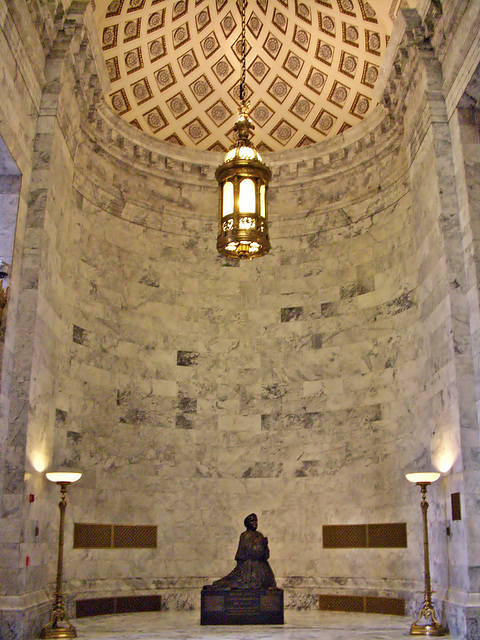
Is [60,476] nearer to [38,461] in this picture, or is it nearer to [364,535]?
[38,461]

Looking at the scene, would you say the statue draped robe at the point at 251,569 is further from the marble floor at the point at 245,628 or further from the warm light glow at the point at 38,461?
the warm light glow at the point at 38,461

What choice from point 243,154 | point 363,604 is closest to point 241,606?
point 363,604

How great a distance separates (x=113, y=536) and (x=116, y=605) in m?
1.09

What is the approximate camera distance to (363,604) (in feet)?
38.5

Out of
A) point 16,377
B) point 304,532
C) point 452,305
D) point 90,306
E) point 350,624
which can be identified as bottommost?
point 350,624

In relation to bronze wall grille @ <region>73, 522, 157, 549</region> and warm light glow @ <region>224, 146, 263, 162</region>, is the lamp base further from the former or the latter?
warm light glow @ <region>224, 146, 263, 162</region>

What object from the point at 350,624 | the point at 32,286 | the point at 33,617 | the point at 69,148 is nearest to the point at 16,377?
the point at 32,286

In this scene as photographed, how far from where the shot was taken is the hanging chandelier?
7613 millimetres

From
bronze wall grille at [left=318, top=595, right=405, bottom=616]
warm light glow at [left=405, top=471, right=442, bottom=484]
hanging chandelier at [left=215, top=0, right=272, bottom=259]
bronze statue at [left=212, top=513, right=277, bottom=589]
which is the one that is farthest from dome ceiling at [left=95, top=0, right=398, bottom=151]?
bronze wall grille at [left=318, top=595, right=405, bottom=616]

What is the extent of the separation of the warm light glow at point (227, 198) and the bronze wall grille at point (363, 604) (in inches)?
280

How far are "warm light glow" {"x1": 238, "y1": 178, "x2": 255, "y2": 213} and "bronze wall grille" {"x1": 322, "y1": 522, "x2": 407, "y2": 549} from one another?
255 inches

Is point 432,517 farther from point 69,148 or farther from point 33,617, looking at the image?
point 69,148

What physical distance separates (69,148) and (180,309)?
384 centimetres

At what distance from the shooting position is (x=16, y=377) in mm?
9438
